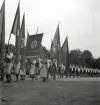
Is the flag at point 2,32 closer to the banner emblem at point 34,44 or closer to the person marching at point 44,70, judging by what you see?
the banner emblem at point 34,44

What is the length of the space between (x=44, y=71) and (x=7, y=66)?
16.4ft

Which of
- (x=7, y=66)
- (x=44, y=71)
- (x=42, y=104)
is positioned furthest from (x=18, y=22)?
(x=42, y=104)

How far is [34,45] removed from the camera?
76.9 feet

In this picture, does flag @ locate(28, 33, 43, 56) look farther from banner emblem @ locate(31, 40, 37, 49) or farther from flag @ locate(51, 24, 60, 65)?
flag @ locate(51, 24, 60, 65)

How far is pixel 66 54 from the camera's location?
32.0 meters

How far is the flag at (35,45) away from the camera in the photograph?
22892 millimetres

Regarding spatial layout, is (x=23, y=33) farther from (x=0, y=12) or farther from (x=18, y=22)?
(x=0, y=12)

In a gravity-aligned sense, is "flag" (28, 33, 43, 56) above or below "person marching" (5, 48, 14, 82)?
above

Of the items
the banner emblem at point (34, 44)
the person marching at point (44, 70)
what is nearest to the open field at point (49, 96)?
the person marching at point (44, 70)

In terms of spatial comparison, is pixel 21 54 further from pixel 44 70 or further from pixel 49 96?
pixel 49 96

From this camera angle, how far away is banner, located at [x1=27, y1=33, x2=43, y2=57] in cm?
2291

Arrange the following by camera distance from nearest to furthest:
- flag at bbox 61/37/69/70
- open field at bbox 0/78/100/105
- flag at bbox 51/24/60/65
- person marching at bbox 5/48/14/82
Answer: open field at bbox 0/78/100/105 → person marching at bbox 5/48/14/82 → flag at bbox 51/24/60/65 → flag at bbox 61/37/69/70

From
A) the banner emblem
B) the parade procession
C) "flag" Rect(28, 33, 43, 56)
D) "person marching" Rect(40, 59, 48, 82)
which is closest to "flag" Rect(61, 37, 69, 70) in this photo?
the parade procession

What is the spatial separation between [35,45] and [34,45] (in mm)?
117
